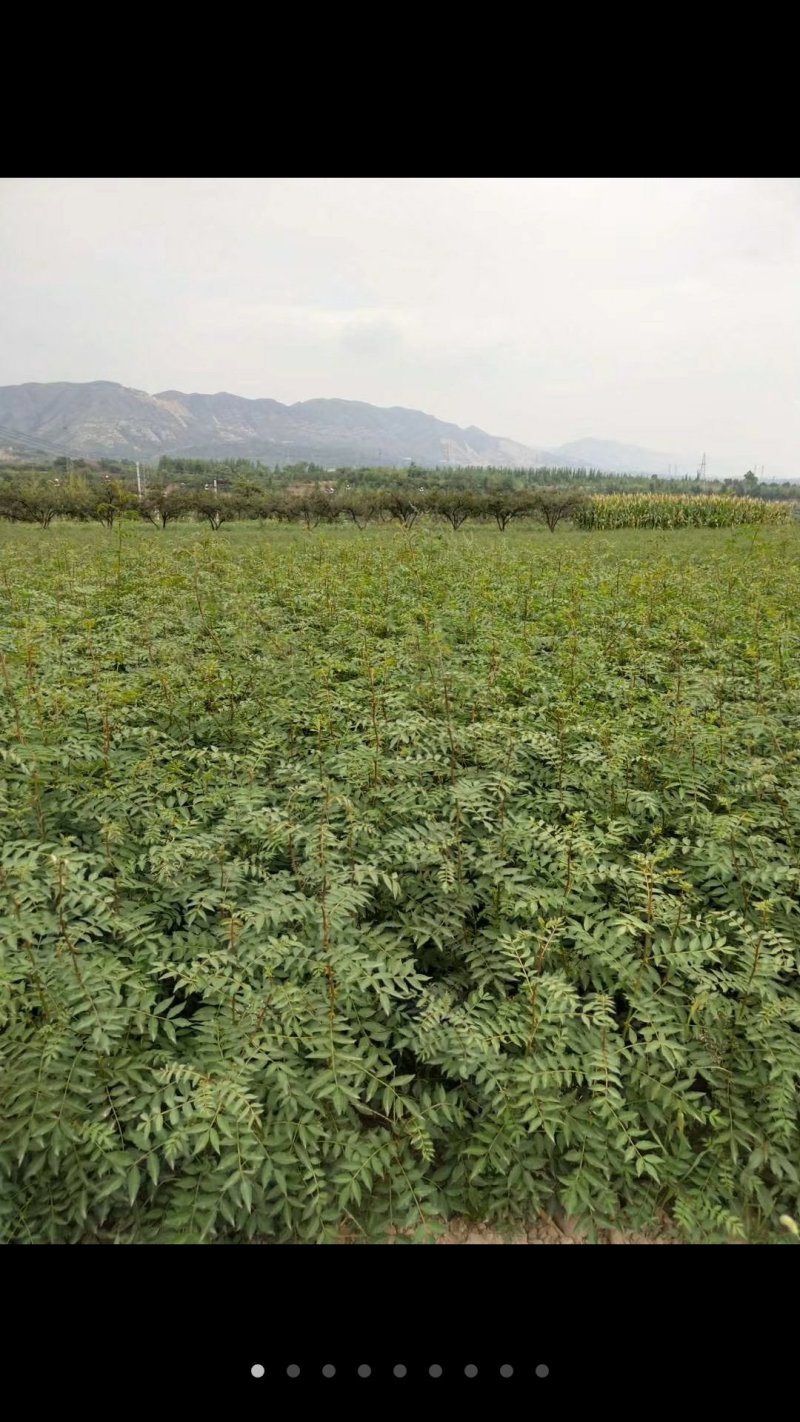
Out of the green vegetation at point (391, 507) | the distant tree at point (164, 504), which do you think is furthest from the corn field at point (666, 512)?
the distant tree at point (164, 504)

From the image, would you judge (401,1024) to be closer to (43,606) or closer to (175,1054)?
(175,1054)

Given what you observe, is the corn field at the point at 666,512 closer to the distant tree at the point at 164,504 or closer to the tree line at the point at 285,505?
the tree line at the point at 285,505

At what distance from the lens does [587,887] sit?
9.66 ft

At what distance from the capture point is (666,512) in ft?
100

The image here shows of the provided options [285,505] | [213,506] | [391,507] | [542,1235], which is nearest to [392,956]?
[542,1235]

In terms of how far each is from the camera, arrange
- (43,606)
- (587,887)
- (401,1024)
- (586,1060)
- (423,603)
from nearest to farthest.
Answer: (586,1060)
(401,1024)
(587,887)
(43,606)
(423,603)

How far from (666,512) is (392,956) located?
3200 centimetres

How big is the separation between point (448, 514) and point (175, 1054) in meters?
32.2

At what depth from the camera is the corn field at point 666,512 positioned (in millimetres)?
29547

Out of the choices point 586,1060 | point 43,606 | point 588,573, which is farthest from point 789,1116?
point 588,573

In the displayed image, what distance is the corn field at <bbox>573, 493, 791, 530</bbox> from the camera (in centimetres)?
2955

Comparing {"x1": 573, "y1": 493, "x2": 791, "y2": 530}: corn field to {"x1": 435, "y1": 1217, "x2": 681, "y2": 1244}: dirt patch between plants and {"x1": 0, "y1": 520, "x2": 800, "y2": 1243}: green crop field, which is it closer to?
{"x1": 0, "y1": 520, "x2": 800, "y2": 1243}: green crop field

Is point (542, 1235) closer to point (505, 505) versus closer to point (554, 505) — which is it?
point (505, 505)

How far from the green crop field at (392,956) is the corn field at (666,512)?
28227 mm
